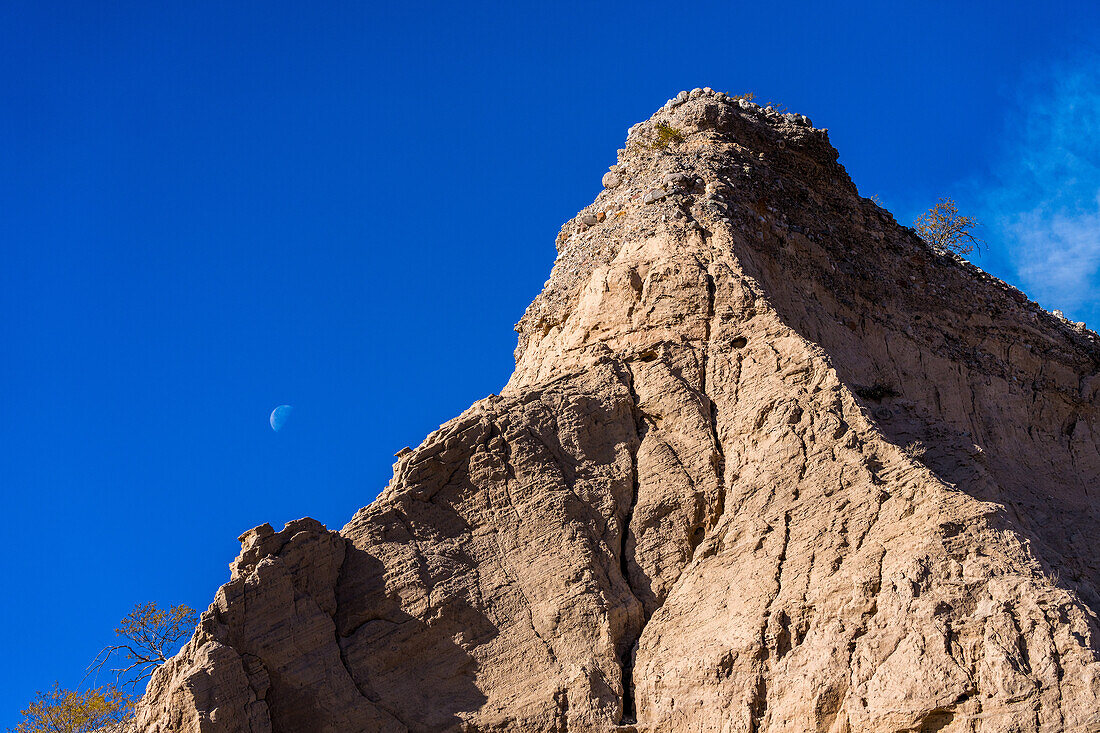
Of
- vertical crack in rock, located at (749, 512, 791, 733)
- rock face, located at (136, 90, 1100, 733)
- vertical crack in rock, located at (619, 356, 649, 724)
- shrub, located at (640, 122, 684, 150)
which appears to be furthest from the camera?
shrub, located at (640, 122, 684, 150)

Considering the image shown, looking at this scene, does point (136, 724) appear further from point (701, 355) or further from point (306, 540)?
point (701, 355)

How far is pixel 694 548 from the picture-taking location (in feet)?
57.8

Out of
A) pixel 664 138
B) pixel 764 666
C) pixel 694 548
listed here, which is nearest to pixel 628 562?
pixel 694 548

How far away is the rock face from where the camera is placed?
48.5ft

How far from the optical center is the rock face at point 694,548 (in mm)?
14789

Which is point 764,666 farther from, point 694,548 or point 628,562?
point 628,562

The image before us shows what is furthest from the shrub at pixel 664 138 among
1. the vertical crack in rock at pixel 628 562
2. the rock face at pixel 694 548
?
the vertical crack in rock at pixel 628 562

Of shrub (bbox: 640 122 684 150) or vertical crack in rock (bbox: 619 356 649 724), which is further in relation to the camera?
shrub (bbox: 640 122 684 150)

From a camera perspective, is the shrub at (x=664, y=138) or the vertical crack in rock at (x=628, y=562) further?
the shrub at (x=664, y=138)

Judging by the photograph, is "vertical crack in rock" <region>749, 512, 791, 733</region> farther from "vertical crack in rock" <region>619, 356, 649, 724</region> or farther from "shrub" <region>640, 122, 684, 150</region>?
"shrub" <region>640, 122, 684, 150</region>


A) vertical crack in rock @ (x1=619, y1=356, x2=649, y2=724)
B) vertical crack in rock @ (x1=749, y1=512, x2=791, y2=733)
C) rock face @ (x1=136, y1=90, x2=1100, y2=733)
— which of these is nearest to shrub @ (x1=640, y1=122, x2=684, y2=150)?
rock face @ (x1=136, y1=90, x2=1100, y2=733)

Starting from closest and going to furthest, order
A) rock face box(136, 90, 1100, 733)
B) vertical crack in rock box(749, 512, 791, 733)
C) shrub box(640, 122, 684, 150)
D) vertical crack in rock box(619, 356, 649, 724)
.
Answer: rock face box(136, 90, 1100, 733) < vertical crack in rock box(749, 512, 791, 733) < vertical crack in rock box(619, 356, 649, 724) < shrub box(640, 122, 684, 150)

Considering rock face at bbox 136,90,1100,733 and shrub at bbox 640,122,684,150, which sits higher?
shrub at bbox 640,122,684,150

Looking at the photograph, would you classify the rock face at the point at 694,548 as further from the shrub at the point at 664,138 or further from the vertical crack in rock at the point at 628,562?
the shrub at the point at 664,138
